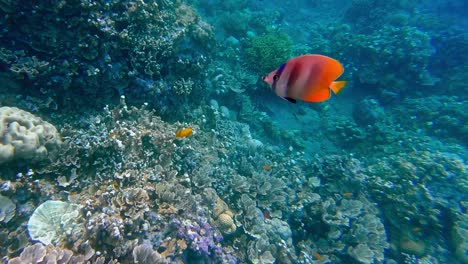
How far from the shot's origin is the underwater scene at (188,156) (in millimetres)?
3672

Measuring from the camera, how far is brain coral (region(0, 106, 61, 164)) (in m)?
3.67

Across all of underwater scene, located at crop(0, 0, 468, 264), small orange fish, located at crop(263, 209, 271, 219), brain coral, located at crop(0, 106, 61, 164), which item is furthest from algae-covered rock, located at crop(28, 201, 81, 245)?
small orange fish, located at crop(263, 209, 271, 219)

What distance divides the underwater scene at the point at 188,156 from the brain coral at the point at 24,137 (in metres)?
0.02

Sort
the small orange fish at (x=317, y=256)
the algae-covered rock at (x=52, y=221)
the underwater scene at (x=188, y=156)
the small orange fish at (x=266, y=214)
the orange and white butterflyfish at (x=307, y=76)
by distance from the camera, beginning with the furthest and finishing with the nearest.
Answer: the small orange fish at (x=266, y=214) → the small orange fish at (x=317, y=256) → the underwater scene at (x=188, y=156) → the algae-covered rock at (x=52, y=221) → the orange and white butterflyfish at (x=307, y=76)

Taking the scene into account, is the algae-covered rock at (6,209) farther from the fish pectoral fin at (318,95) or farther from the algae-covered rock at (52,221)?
the fish pectoral fin at (318,95)

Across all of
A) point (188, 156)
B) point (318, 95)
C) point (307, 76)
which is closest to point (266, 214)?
point (188, 156)

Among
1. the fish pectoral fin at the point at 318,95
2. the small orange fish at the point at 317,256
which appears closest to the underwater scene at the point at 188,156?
the fish pectoral fin at the point at 318,95

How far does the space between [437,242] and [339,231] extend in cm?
310

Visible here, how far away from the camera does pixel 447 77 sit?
13.4 m

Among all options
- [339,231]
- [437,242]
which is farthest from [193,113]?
[437,242]

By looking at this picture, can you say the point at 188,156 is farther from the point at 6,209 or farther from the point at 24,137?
the point at 6,209

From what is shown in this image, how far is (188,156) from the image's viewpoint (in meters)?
5.66

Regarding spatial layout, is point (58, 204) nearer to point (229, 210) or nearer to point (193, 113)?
point (229, 210)

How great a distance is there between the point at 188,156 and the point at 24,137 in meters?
Answer: 2.81
